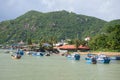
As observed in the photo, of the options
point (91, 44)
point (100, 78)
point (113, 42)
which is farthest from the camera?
point (91, 44)

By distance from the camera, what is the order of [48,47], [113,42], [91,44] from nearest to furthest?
[113,42] < [91,44] < [48,47]

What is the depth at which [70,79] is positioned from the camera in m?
38.9

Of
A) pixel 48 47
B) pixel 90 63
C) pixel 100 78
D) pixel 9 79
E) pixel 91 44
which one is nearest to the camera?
pixel 9 79

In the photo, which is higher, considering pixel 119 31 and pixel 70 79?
pixel 119 31

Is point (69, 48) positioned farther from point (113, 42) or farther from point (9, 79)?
point (9, 79)

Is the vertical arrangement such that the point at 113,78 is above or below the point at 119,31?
below

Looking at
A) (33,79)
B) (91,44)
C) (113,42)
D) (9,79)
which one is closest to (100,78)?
(33,79)

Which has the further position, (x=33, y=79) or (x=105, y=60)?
(x=105, y=60)

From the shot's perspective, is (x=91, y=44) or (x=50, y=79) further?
(x=91, y=44)

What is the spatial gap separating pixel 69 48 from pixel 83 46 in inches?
226

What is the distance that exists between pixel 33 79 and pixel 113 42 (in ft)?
253

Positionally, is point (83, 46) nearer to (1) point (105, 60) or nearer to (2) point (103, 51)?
(2) point (103, 51)

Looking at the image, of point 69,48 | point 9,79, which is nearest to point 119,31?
point 69,48

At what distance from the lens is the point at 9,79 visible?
3772 centimetres
